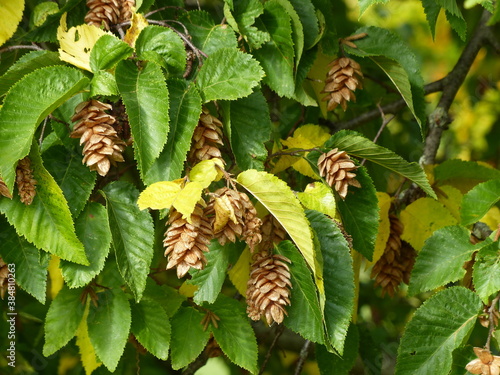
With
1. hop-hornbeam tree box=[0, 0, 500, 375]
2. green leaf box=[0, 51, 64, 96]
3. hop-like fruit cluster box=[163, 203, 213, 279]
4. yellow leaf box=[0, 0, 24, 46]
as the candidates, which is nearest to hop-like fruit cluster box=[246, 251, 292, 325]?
hop-hornbeam tree box=[0, 0, 500, 375]

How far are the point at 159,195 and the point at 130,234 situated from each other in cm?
16

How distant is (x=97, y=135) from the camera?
0.96m

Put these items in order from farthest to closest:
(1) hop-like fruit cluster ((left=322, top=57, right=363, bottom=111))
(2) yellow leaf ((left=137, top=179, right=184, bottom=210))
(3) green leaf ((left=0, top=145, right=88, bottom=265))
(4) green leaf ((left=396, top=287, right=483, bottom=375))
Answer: (1) hop-like fruit cluster ((left=322, top=57, right=363, bottom=111)) < (4) green leaf ((left=396, top=287, right=483, bottom=375)) < (3) green leaf ((left=0, top=145, right=88, bottom=265)) < (2) yellow leaf ((left=137, top=179, right=184, bottom=210))

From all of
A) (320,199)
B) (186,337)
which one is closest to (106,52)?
(320,199)

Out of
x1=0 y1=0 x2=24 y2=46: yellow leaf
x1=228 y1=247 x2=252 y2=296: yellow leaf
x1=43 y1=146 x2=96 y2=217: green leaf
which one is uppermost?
x1=0 y1=0 x2=24 y2=46: yellow leaf

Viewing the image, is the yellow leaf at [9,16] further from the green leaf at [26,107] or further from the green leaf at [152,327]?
the green leaf at [152,327]

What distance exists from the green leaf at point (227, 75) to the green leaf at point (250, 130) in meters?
0.07

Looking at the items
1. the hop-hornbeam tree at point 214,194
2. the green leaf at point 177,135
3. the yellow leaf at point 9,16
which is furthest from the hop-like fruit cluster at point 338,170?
the yellow leaf at point 9,16

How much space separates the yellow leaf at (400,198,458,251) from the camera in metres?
1.33

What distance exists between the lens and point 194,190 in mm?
883

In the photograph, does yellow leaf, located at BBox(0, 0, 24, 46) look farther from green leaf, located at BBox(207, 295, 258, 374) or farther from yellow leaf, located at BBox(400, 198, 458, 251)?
yellow leaf, located at BBox(400, 198, 458, 251)

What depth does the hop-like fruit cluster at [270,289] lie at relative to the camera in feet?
3.20

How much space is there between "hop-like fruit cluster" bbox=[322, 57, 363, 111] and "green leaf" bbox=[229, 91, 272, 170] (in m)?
0.21

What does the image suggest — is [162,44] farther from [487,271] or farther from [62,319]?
[487,271]
